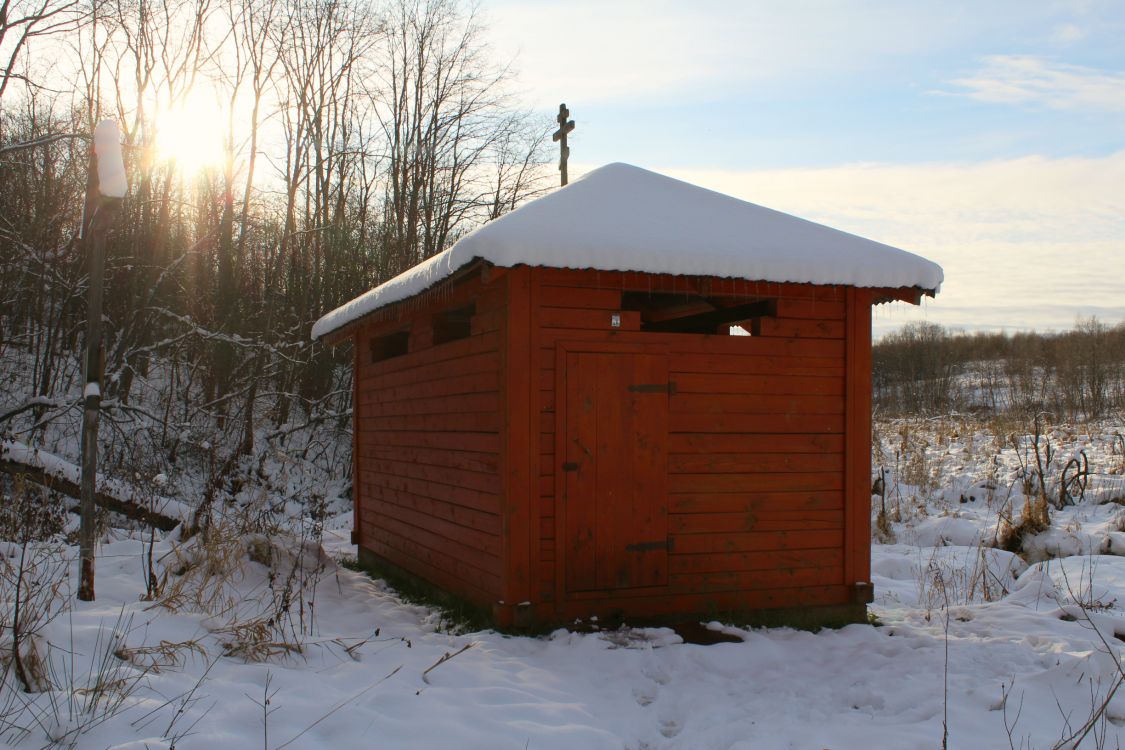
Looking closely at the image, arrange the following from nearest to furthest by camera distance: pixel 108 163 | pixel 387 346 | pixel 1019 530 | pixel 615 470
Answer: pixel 108 163
pixel 615 470
pixel 1019 530
pixel 387 346

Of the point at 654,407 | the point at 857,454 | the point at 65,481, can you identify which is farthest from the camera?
the point at 65,481

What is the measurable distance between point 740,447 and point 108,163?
4.66m

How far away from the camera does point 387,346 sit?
9680mm

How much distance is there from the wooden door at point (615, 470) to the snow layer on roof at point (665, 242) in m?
0.84

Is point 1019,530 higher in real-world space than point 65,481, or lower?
lower

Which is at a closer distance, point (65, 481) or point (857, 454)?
point (857, 454)

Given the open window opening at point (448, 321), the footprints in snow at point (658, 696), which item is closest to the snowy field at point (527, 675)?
the footprints in snow at point (658, 696)

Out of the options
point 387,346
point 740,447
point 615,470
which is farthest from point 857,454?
point 387,346

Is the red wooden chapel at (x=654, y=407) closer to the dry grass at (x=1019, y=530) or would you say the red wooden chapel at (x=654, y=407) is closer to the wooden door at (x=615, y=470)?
the wooden door at (x=615, y=470)

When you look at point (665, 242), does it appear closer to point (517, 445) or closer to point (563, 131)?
point (517, 445)

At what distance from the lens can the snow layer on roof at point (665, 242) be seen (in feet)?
18.7

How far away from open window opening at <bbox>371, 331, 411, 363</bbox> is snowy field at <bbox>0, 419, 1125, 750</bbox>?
2668 millimetres

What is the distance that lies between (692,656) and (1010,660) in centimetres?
202

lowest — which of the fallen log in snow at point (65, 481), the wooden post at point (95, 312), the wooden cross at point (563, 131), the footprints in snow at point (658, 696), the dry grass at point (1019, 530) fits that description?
the footprints in snow at point (658, 696)
